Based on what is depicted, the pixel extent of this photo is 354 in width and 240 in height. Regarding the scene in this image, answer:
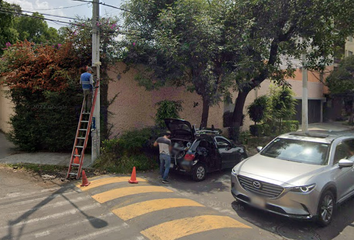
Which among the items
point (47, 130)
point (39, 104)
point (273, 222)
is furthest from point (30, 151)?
point (273, 222)

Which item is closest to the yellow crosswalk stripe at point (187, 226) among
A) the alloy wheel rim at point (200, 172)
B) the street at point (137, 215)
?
the street at point (137, 215)

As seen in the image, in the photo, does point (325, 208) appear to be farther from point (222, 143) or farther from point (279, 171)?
point (222, 143)

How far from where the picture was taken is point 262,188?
16.5 feet

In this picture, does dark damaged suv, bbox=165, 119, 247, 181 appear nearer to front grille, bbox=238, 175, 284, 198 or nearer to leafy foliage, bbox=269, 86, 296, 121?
front grille, bbox=238, 175, 284, 198

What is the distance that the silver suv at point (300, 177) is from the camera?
4723mm

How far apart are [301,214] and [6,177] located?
7.69 meters

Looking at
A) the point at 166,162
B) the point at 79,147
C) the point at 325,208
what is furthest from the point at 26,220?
the point at 325,208

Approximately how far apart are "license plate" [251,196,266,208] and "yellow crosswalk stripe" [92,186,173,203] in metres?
2.56

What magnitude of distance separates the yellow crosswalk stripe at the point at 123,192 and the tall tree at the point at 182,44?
3950mm

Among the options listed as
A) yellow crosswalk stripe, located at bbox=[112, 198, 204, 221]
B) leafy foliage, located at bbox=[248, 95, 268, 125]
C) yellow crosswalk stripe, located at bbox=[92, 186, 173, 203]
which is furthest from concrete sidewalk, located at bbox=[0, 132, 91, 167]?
leafy foliage, located at bbox=[248, 95, 268, 125]

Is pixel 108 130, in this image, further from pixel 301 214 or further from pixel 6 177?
pixel 301 214

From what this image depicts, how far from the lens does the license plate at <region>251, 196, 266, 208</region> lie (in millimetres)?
5008

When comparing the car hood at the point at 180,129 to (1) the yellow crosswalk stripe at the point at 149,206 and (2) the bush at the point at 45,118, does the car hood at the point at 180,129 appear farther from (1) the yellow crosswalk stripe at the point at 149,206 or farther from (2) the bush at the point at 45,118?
(2) the bush at the point at 45,118

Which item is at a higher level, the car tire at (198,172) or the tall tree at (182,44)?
the tall tree at (182,44)
